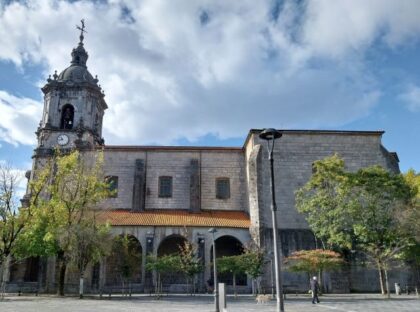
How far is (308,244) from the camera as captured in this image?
3078 cm

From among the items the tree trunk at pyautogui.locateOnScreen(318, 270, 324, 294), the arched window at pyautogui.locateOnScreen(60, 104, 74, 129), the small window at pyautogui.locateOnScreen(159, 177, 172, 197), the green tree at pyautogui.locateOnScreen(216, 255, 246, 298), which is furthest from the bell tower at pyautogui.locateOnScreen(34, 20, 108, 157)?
the tree trunk at pyautogui.locateOnScreen(318, 270, 324, 294)

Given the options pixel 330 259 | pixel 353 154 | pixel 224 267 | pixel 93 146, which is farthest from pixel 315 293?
pixel 93 146

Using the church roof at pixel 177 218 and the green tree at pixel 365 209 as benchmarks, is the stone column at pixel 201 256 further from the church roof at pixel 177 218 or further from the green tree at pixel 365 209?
the green tree at pixel 365 209

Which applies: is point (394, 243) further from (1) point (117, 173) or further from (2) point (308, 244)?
(1) point (117, 173)

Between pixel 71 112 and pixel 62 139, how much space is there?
10.7 feet

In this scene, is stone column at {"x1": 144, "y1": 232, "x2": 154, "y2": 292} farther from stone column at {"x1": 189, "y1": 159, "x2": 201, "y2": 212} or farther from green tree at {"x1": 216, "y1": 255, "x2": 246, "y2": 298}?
A: green tree at {"x1": 216, "y1": 255, "x2": 246, "y2": 298}

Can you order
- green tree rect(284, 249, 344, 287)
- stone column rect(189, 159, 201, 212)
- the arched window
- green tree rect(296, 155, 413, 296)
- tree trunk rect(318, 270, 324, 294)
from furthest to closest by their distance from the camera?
1. the arched window
2. stone column rect(189, 159, 201, 212)
3. tree trunk rect(318, 270, 324, 294)
4. green tree rect(296, 155, 413, 296)
5. green tree rect(284, 249, 344, 287)

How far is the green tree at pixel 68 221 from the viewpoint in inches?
994

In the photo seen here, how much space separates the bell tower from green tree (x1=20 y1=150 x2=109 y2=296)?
27.5 ft

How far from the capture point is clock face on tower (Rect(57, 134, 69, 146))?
38375mm

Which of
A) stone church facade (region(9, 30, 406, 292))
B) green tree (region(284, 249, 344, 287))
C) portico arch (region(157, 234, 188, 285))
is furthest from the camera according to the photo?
portico arch (region(157, 234, 188, 285))

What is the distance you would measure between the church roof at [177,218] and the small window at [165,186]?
67.0 inches

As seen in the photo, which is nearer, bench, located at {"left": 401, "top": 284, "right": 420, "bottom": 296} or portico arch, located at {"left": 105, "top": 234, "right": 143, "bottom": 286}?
portico arch, located at {"left": 105, "top": 234, "right": 143, "bottom": 286}

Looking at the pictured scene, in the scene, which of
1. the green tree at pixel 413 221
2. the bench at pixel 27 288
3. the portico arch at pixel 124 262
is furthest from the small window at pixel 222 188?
the bench at pixel 27 288
